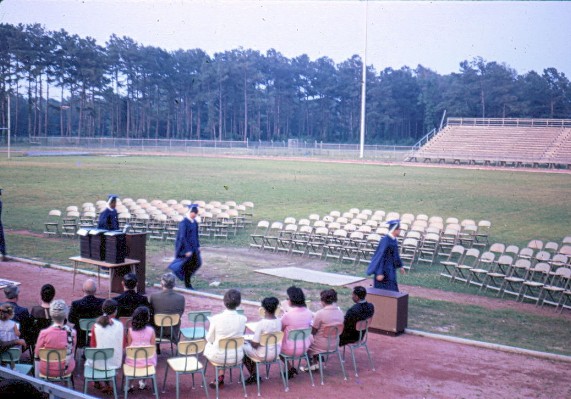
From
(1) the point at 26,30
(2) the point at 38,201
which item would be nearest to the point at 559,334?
(2) the point at 38,201

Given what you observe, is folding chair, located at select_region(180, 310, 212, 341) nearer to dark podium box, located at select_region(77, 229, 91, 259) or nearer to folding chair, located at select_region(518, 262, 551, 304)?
dark podium box, located at select_region(77, 229, 91, 259)

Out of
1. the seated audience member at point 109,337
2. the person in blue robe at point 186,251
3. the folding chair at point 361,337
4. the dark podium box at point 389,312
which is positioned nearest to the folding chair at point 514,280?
the dark podium box at point 389,312

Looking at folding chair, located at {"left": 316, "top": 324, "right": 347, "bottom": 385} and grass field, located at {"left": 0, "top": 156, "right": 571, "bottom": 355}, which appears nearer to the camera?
Answer: folding chair, located at {"left": 316, "top": 324, "right": 347, "bottom": 385}

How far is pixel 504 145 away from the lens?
187ft

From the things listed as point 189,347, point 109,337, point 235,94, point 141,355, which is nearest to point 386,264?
point 189,347

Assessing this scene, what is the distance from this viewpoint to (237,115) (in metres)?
95.8

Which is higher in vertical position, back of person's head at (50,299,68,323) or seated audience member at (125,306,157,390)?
back of person's head at (50,299,68,323)

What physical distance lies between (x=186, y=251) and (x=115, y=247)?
179 centimetres

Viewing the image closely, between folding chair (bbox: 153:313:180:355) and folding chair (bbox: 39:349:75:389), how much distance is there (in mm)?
1435

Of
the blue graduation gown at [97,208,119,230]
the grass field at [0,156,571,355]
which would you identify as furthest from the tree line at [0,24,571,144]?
the blue graduation gown at [97,208,119,230]

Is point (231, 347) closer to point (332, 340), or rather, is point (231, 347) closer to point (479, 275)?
point (332, 340)

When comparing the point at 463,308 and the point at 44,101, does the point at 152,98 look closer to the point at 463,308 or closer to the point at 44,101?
the point at 44,101

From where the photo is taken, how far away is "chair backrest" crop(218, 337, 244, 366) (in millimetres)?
6914

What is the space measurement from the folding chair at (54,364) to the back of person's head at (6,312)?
0.76m
